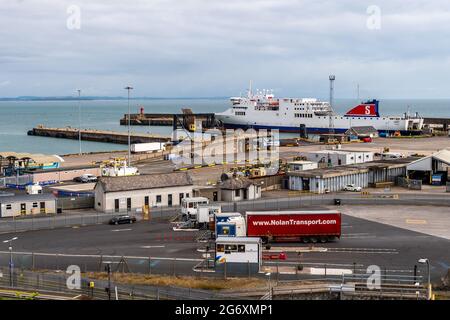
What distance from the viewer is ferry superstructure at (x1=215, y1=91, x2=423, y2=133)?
109250 millimetres

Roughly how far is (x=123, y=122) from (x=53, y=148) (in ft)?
195

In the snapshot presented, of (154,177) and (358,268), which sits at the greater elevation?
(154,177)

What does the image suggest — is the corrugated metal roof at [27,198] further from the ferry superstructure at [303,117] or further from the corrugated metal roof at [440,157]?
the ferry superstructure at [303,117]

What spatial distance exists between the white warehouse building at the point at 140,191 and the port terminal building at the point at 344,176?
9561 millimetres

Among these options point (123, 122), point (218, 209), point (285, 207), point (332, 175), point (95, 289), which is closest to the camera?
point (95, 289)

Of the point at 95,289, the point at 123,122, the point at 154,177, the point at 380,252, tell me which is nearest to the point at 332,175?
the point at 154,177

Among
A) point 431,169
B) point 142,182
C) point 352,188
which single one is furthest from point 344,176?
point 142,182

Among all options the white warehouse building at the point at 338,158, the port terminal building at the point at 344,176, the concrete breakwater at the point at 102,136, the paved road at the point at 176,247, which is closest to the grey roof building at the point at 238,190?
the port terminal building at the point at 344,176

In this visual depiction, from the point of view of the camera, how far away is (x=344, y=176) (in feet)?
148

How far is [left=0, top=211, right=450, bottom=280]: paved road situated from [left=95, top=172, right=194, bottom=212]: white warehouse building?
119 inches

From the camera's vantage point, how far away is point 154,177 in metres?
37.5

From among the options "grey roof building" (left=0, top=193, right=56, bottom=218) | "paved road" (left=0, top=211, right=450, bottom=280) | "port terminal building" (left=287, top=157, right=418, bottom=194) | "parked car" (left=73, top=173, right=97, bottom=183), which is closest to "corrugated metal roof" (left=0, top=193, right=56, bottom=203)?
"grey roof building" (left=0, top=193, right=56, bottom=218)

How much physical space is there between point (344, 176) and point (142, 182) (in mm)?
15822

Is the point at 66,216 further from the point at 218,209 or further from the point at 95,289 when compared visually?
the point at 95,289
